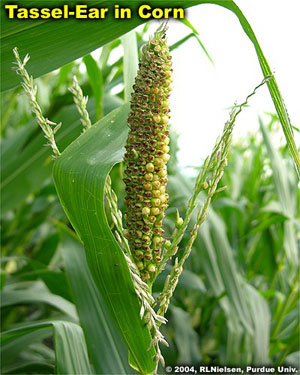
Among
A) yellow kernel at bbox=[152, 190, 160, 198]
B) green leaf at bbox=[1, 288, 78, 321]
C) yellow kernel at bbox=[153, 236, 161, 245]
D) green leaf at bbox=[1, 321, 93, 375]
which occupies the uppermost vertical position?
yellow kernel at bbox=[152, 190, 160, 198]

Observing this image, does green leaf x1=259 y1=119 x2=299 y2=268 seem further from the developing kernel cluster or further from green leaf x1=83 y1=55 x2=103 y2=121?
the developing kernel cluster

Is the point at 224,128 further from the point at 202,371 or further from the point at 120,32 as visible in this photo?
the point at 202,371

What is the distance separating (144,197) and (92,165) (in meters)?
0.06

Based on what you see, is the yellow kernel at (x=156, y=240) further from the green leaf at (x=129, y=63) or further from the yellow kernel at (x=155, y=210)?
the green leaf at (x=129, y=63)

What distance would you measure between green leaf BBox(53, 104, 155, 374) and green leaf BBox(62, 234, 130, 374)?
169 millimetres

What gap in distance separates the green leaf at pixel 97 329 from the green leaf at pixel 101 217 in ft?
0.55

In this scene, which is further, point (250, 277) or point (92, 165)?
point (250, 277)

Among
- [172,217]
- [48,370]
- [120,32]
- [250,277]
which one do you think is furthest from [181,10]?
[250,277]

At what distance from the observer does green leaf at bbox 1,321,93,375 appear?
66 centimetres

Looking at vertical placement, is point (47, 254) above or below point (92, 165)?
below

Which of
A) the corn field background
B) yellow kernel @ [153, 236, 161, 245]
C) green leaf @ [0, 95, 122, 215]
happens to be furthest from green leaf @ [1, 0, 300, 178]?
green leaf @ [0, 95, 122, 215]

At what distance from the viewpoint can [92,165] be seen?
440 millimetres

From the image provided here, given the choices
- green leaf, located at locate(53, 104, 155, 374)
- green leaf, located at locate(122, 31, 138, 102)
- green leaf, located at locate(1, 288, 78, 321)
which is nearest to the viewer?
green leaf, located at locate(53, 104, 155, 374)

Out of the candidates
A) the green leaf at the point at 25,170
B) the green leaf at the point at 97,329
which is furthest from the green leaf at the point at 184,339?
the green leaf at the point at 97,329
